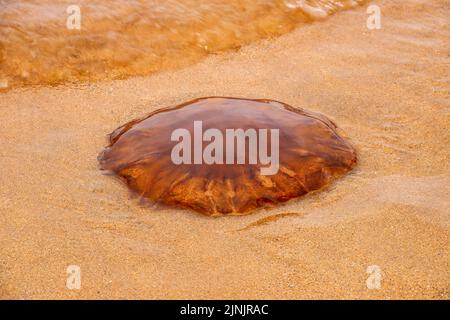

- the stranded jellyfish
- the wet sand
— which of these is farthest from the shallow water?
the stranded jellyfish

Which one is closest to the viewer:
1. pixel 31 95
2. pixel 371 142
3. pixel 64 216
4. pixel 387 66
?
pixel 64 216

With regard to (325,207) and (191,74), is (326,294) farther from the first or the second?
(191,74)

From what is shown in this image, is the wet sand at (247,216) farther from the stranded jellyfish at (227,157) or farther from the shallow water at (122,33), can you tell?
the shallow water at (122,33)

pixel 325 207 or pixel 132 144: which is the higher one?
pixel 132 144

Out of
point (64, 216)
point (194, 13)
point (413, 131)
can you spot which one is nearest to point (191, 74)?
point (194, 13)

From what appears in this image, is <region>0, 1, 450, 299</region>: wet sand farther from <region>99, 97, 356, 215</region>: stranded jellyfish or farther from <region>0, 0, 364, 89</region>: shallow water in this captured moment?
<region>0, 0, 364, 89</region>: shallow water

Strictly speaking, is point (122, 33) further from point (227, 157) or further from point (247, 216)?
point (247, 216)

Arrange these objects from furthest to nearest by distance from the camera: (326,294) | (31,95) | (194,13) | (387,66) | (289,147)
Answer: (194,13)
(387,66)
(31,95)
(289,147)
(326,294)
